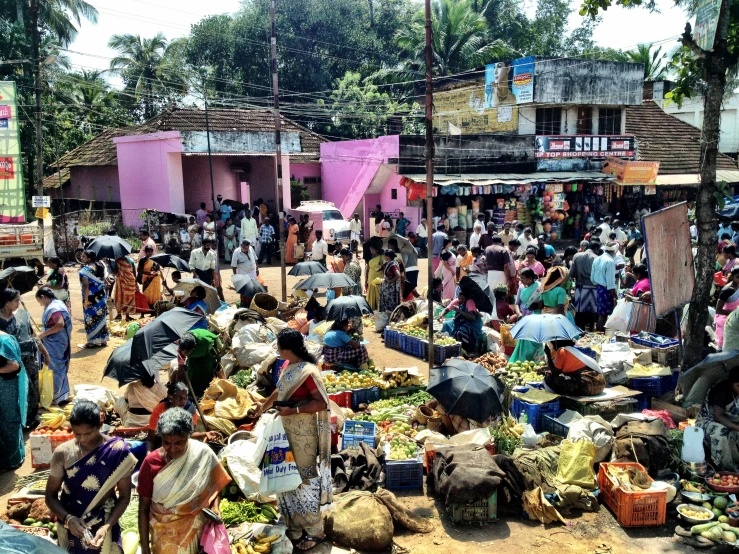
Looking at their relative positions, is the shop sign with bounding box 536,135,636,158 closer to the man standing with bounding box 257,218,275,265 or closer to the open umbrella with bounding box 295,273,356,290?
the man standing with bounding box 257,218,275,265

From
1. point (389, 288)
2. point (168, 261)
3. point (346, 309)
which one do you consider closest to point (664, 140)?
point (389, 288)

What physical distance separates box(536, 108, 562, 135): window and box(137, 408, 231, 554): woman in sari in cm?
2420

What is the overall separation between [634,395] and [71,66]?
102ft

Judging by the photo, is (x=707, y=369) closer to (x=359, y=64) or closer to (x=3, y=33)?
(x=3, y=33)

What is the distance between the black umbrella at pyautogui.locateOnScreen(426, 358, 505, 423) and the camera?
627 cm

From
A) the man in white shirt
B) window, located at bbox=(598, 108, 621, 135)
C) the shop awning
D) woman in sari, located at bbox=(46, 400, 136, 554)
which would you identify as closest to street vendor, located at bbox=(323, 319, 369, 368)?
woman in sari, located at bbox=(46, 400, 136, 554)

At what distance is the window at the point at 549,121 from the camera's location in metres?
25.8

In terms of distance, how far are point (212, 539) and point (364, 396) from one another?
4.19 meters

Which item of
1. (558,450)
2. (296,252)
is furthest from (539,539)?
(296,252)

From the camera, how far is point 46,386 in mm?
7945

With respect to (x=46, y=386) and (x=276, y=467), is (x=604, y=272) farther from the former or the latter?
(x=46, y=386)

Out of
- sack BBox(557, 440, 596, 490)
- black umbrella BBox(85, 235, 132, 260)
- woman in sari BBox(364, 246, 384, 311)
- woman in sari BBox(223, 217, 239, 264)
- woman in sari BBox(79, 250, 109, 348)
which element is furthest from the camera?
woman in sari BBox(223, 217, 239, 264)

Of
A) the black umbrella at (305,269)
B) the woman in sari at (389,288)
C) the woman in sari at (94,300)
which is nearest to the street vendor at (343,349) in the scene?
the woman in sari at (389,288)

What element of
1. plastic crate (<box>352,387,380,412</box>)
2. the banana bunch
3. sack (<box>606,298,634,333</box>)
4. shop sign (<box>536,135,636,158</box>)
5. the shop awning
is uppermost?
shop sign (<box>536,135,636,158</box>)
